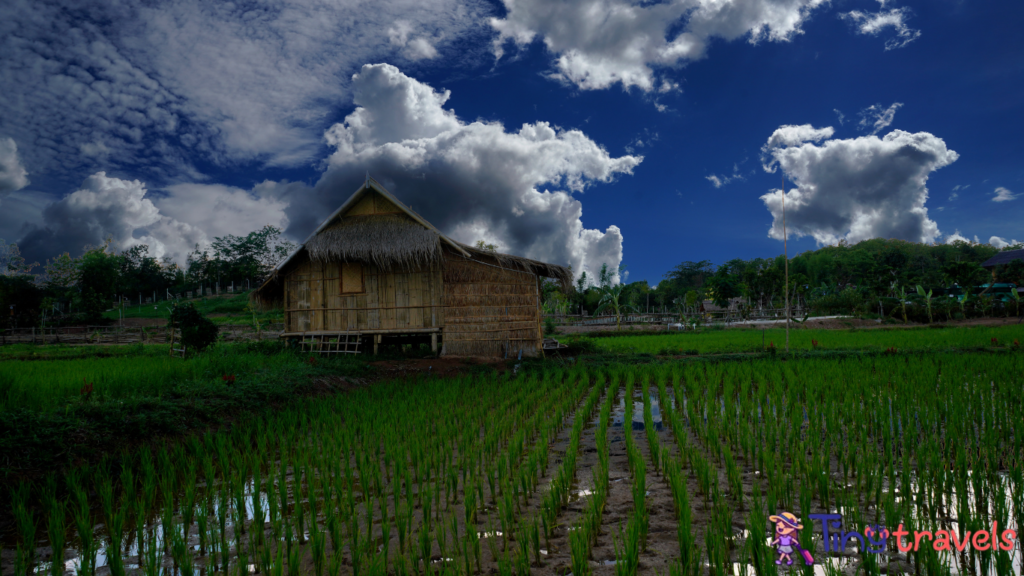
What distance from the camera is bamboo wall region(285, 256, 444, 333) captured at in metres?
12.5

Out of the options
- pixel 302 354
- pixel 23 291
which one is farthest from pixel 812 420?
pixel 23 291

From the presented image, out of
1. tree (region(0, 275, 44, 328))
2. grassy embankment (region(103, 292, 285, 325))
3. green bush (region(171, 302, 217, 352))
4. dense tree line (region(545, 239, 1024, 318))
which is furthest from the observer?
grassy embankment (region(103, 292, 285, 325))

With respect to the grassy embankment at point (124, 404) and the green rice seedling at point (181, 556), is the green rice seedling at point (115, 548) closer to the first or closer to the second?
the green rice seedling at point (181, 556)

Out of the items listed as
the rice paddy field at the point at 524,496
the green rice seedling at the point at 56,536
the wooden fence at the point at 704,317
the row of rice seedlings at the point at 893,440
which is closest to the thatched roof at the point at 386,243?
the rice paddy field at the point at 524,496

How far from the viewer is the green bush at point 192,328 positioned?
997 centimetres

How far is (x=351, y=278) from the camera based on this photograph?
1272 centimetres

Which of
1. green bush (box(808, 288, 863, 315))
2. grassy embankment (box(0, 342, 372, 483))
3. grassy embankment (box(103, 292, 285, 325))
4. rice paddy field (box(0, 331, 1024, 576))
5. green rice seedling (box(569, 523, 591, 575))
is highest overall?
grassy embankment (box(103, 292, 285, 325))

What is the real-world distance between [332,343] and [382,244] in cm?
286

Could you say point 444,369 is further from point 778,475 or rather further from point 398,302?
point 778,475

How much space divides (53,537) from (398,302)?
9940 mm

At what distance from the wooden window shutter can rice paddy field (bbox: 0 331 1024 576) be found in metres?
6.90

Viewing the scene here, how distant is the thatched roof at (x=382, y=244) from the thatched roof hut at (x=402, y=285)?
0.02 m

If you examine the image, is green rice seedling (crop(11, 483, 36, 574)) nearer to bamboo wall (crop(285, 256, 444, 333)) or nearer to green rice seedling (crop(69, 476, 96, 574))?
green rice seedling (crop(69, 476, 96, 574))

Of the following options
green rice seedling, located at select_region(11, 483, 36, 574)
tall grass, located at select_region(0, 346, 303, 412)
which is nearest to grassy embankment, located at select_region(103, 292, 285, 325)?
tall grass, located at select_region(0, 346, 303, 412)
